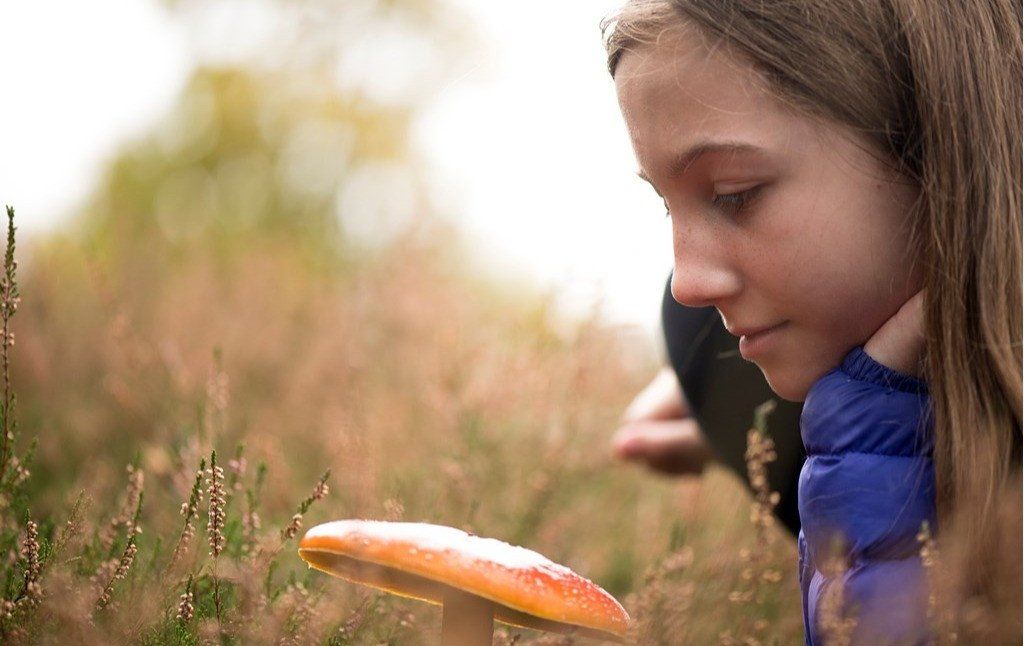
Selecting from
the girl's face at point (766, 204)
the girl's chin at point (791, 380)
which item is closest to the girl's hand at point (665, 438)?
the girl's chin at point (791, 380)

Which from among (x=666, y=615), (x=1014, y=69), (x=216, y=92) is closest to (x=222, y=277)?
(x=666, y=615)

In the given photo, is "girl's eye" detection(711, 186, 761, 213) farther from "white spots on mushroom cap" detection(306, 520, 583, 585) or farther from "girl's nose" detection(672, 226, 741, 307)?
"white spots on mushroom cap" detection(306, 520, 583, 585)

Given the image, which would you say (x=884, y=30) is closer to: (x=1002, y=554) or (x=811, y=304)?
(x=811, y=304)

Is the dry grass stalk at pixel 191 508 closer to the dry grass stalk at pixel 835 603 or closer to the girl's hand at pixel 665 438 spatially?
the dry grass stalk at pixel 835 603

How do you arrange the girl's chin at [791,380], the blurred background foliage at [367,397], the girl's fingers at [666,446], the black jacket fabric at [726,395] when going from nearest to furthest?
the girl's chin at [791,380] → the black jacket fabric at [726,395] → the blurred background foliage at [367,397] → the girl's fingers at [666,446]

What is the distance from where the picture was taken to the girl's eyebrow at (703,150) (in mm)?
1446

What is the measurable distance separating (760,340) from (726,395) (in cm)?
76

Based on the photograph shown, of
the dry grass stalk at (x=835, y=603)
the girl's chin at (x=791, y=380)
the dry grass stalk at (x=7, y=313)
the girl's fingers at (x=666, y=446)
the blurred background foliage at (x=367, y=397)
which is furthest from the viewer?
the girl's fingers at (x=666, y=446)

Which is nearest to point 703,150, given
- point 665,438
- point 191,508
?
point 191,508

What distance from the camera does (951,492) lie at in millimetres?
1388

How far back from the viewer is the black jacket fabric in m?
2.15

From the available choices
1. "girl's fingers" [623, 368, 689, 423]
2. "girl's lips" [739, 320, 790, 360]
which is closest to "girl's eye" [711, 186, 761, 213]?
"girl's lips" [739, 320, 790, 360]

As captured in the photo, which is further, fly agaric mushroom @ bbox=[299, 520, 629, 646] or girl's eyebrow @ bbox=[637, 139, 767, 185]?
girl's eyebrow @ bbox=[637, 139, 767, 185]

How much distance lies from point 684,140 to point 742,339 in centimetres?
36
